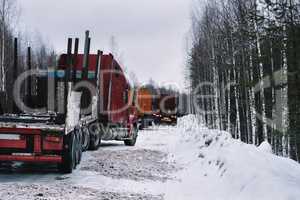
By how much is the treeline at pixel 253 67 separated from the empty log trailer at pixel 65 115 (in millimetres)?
4221

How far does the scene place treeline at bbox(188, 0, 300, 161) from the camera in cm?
1006

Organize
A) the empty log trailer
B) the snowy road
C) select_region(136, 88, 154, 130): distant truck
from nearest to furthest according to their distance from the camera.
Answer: the snowy road, the empty log trailer, select_region(136, 88, 154, 130): distant truck

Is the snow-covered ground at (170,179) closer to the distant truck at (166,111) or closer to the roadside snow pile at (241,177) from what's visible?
the roadside snow pile at (241,177)

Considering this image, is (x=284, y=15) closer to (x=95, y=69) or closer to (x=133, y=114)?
(x=95, y=69)

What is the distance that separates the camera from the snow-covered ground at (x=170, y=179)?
326 inches

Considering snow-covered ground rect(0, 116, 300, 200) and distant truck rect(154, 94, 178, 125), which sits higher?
distant truck rect(154, 94, 178, 125)

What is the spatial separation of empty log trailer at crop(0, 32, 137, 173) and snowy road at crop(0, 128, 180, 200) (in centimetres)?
48

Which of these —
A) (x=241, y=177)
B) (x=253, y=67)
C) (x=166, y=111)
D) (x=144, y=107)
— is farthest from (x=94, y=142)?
(x=166, y=111)

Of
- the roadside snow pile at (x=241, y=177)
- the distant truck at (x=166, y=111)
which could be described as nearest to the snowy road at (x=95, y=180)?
the roadside snow pile at (x=241, y=177)

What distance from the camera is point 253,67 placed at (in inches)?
815

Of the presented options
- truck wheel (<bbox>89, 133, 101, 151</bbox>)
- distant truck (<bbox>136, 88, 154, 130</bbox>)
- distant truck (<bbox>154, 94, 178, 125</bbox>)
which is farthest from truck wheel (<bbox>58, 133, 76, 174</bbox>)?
distant truck (<bbox>154, 94, 178, 125</bbox>)

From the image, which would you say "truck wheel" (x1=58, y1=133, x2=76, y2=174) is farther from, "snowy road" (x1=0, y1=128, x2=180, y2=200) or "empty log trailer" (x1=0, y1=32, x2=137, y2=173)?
"snowy road" (x1=0, y1=128, x2=180, y2=200)

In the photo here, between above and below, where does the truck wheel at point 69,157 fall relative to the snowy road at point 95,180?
above

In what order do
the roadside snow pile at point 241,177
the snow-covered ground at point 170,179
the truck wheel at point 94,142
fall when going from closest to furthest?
the roadside snow pile at point 241,177
the snow-covered ground at point 170,179
the truck wheel at point 94,142
